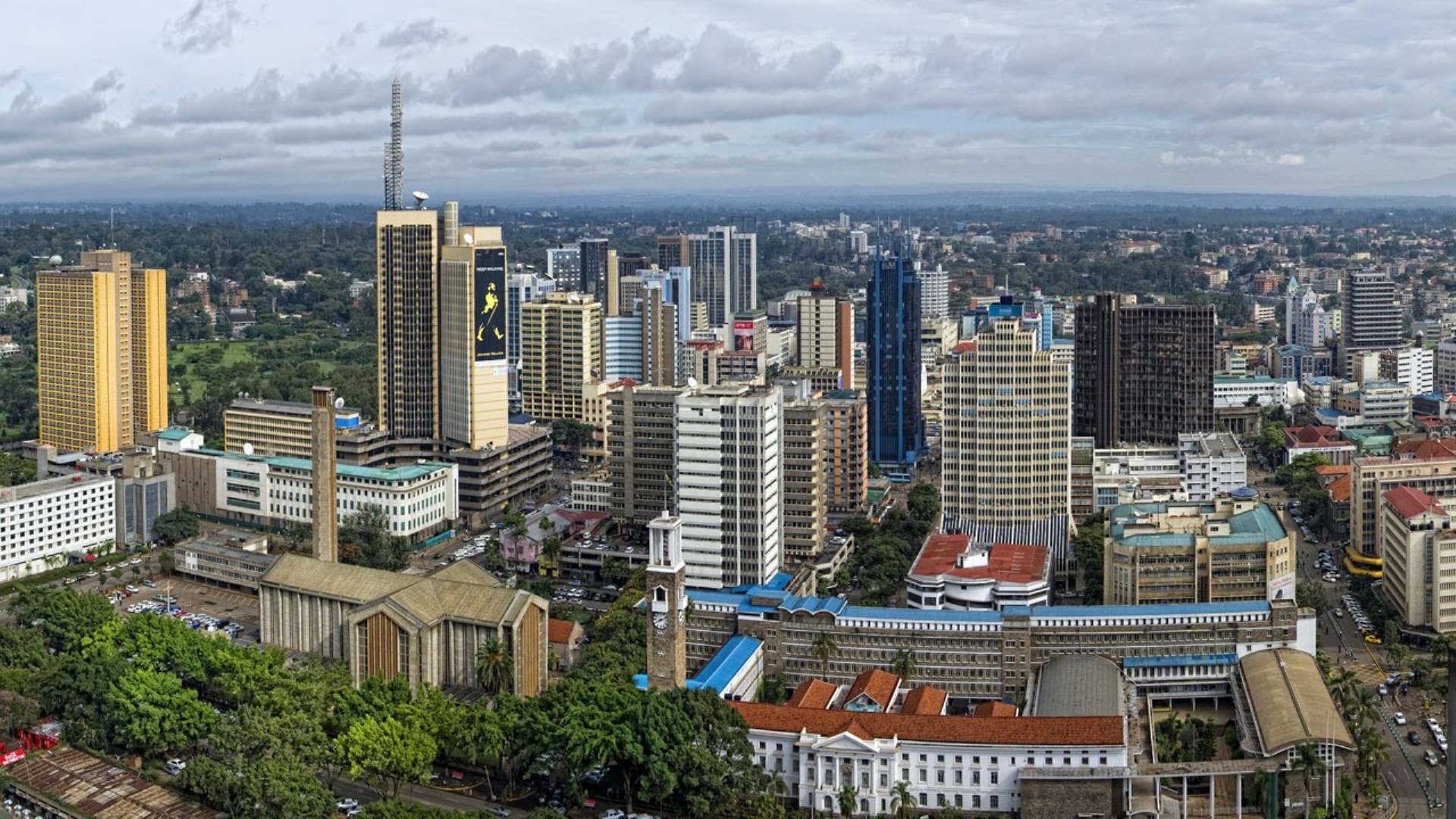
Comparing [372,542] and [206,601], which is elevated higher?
[372,542]

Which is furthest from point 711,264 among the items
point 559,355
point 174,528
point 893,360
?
point 174,528

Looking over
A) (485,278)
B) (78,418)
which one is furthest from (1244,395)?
(78,418)

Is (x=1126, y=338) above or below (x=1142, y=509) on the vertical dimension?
above

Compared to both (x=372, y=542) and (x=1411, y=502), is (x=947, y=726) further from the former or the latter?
(x=372, y=542)

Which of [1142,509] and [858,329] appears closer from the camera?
[1142,509]

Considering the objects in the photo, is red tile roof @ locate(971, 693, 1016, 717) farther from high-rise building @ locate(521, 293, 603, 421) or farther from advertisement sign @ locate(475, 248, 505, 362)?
high-rise building @ locate(521, 293, 603, 421)

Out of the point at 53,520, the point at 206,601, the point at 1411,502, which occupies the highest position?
the point at 1411,502

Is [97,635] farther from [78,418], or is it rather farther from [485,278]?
[78,418]
